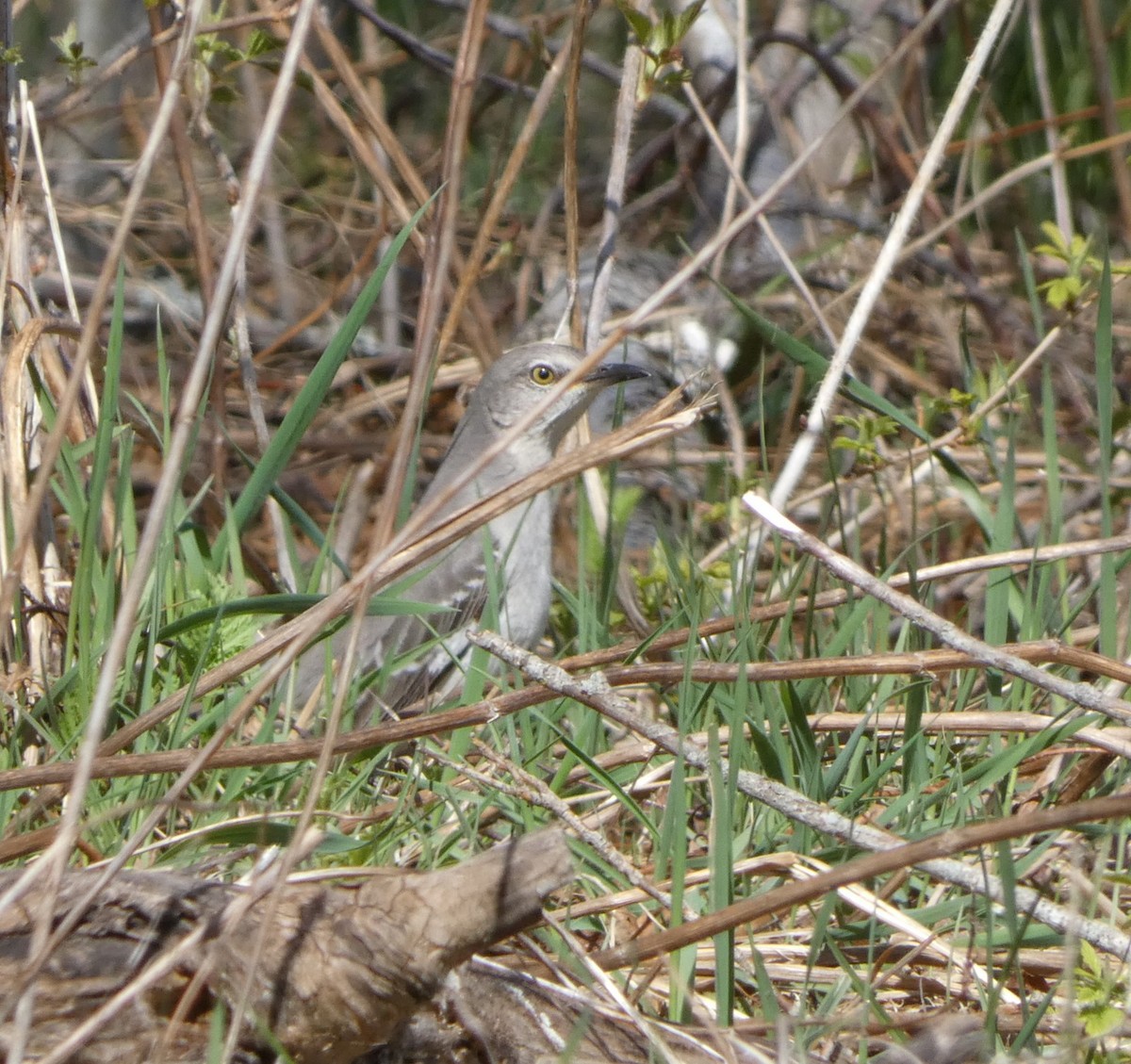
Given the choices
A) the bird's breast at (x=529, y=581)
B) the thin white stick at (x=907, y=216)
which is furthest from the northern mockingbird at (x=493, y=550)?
the thin white stick at (x=907, y=216)

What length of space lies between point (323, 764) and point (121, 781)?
975 mm

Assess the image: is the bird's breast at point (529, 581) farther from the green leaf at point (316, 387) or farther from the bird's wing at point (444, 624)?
the green leaf at point (316, 387)

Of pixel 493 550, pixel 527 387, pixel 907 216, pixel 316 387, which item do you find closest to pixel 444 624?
pixel 493 550

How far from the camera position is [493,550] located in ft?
14.4

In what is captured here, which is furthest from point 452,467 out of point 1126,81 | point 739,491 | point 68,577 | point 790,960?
point 1126,81

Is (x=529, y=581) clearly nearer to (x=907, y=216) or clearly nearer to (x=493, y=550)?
(x=493, y=550)

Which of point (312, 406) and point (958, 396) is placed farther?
point (958, 396)

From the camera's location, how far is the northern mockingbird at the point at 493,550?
4.48m

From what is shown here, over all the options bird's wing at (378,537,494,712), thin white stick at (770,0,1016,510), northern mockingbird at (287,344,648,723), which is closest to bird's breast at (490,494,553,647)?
northern mockingbird at (287,344,648,723)

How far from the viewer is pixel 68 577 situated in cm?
364

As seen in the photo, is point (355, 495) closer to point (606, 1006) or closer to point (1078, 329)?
point (1078, 329)

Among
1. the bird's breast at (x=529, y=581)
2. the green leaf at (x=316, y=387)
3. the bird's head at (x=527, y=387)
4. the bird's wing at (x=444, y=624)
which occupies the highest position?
the green leaf at (x=316, y=387)

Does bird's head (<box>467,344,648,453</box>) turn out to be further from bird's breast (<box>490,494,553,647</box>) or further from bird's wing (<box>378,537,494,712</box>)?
bird's wing (<box>378,537,494,712</box>)

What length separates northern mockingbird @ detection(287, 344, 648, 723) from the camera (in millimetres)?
4477
